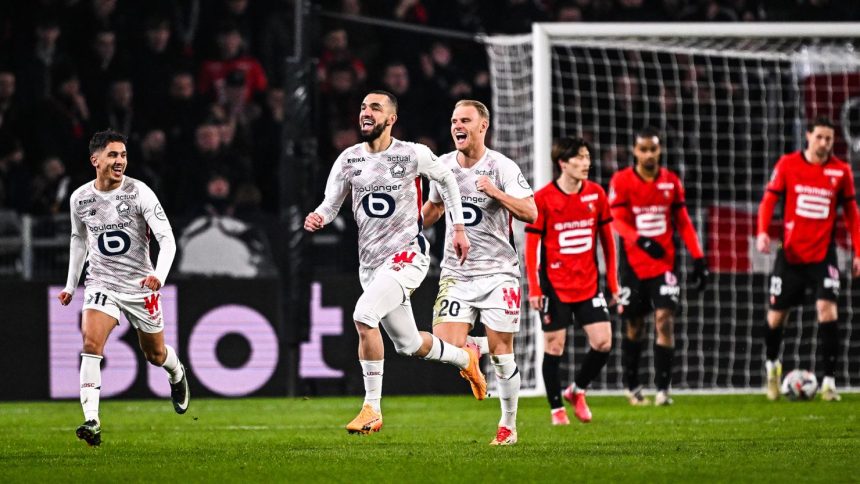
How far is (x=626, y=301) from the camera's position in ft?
37.8

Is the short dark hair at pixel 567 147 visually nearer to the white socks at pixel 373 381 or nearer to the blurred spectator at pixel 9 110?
the white socks at pixel 373 381

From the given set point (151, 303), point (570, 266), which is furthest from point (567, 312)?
point (151, 303)

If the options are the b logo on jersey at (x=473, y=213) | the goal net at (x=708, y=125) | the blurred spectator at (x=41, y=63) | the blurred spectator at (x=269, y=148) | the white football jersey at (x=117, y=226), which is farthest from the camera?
the blurred spectator at (x=269, y=148)

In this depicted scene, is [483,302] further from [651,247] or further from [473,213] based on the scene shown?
[651,247]

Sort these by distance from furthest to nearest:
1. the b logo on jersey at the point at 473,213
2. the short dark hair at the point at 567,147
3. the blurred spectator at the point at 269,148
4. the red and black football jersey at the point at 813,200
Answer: the blurred spectator at the point at 269,148, the red and black football jersey at the point at 813,200, the short dark hair at the point at 567,147, the b logo on jersey at the point at 473,213

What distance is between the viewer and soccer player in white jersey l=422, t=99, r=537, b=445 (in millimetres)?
7957

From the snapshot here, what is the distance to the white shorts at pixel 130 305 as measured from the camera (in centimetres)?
839

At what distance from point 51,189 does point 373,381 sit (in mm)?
6930

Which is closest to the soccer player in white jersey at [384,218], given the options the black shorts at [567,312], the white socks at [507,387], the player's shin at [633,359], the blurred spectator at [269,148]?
the white socks at [507,387]

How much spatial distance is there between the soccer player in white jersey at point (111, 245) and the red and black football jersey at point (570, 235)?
107 inches

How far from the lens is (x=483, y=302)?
818cm

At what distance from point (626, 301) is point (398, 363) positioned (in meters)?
2.50

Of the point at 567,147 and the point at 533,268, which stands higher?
the point at 567,147

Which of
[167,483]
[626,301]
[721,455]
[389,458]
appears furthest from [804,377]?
[167,483]
